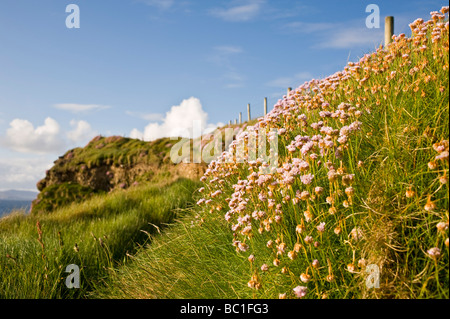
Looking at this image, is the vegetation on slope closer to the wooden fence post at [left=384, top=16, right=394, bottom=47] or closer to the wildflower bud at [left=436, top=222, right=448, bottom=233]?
the wooden fence post at [left=384, top=16, right=394, bottom=47]

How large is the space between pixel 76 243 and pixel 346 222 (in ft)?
12.5

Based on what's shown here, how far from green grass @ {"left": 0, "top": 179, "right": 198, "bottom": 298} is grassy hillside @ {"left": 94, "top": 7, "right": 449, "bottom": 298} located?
0.71m

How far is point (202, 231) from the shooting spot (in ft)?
17.1

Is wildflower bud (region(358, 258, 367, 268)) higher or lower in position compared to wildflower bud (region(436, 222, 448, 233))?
lower

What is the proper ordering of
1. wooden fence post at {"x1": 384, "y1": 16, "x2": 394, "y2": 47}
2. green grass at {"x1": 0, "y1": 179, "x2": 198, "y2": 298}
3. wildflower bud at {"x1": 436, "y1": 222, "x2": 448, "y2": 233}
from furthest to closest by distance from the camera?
wooden fence post at {"x1": 384, "y1": 16, "x2": 394, "y2": 47} < green grass at {"x1": 0, "y1": 179, "x2": 198, "y2": 298} < wildflower bud at {"x1": 436, "y1": 222, "x2": 448, "y2": 233}

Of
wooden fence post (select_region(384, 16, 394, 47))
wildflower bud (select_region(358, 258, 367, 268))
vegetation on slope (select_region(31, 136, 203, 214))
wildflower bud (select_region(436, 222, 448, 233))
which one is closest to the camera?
wildflower bud (select_region(436, 222, 448, 233))

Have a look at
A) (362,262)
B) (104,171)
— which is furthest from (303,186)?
(104,171)

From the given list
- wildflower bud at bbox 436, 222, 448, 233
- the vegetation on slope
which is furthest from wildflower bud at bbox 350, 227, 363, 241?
the vegetation on slope

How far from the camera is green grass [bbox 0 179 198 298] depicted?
4633 millimetres

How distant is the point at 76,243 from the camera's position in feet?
16.6

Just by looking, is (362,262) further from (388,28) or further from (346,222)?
(388,28)
